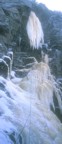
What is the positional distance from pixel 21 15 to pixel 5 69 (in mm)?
7399

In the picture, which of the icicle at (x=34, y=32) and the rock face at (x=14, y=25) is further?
the icicle at (x=34, y=32)

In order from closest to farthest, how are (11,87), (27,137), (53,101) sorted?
(27,137), (11,87), (53,101)

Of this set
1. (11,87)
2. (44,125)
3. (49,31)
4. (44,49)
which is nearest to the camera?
(44,125)

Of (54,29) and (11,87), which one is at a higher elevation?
(54,29)

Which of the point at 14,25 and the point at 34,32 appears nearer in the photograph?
the point at 14,25

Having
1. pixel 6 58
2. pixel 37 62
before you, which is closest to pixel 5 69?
pixel 6 58

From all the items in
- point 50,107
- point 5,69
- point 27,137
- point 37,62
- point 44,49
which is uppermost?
point 44,49

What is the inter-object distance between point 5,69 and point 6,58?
4.54ft

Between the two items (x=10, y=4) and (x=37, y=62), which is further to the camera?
(x=10, y=4)

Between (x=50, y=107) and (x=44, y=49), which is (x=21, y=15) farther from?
(x=50, y=107)

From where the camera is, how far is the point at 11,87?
15.7m

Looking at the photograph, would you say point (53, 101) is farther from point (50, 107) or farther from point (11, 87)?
point (11, 87)

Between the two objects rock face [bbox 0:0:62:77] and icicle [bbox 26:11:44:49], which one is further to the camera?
icicle [bbox 26:11:44:49]

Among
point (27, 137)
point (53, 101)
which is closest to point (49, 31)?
point (53, 101)
